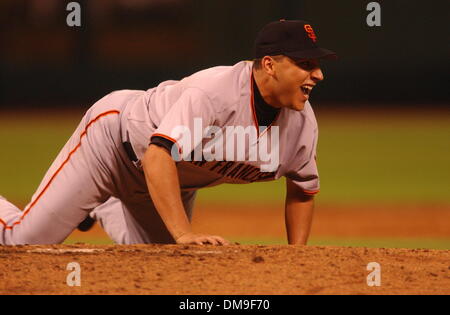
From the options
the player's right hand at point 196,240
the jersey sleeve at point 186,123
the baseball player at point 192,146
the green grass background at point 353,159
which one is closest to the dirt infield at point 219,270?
the player's right hand at point 196,240

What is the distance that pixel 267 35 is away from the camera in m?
3.11

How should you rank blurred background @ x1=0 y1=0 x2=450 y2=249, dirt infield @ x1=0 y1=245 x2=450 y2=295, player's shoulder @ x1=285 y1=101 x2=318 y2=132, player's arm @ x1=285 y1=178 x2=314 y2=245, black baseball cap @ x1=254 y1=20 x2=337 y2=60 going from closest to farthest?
dirt infield @ x1=0 y1=245 x2=450 y2=295 < black baseball cap @ x1=254 y1=20 x2=337 y2=60 < player's shoulder @ x1=285 y1=101 x2=318 y2=132 < player's arm @ x1=285 y1=178 x2=314 y2=245 < blurred background @ x1=0 y1=0 x2=450 y2=249

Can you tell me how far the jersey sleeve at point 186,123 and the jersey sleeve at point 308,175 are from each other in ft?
1.89

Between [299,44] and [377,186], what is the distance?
5.96 meters

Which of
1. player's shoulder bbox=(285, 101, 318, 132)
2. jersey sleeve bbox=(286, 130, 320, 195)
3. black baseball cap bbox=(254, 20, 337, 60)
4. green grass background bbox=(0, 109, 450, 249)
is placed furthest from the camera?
green grass background bbox=(0, 109, 450, 249)

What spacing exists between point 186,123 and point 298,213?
3.12 feet

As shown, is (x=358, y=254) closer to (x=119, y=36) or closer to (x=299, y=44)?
(x=299, y=44)

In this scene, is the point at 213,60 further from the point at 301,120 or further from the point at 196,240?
the point at 196,240

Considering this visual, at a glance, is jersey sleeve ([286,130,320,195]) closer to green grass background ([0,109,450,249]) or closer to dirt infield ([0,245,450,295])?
dirt infield ([0,245,450,295])

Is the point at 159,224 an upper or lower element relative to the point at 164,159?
lower

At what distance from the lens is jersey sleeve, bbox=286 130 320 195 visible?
11.3ft

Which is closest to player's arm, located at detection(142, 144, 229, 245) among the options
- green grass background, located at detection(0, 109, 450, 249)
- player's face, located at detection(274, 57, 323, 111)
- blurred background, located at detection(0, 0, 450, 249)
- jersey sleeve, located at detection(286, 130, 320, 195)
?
player's face, located at detection(274, 57, 323, 111)

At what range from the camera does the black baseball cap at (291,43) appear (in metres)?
3.02

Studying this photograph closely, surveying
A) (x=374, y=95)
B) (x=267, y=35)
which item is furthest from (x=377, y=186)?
(x=267, y=35)
